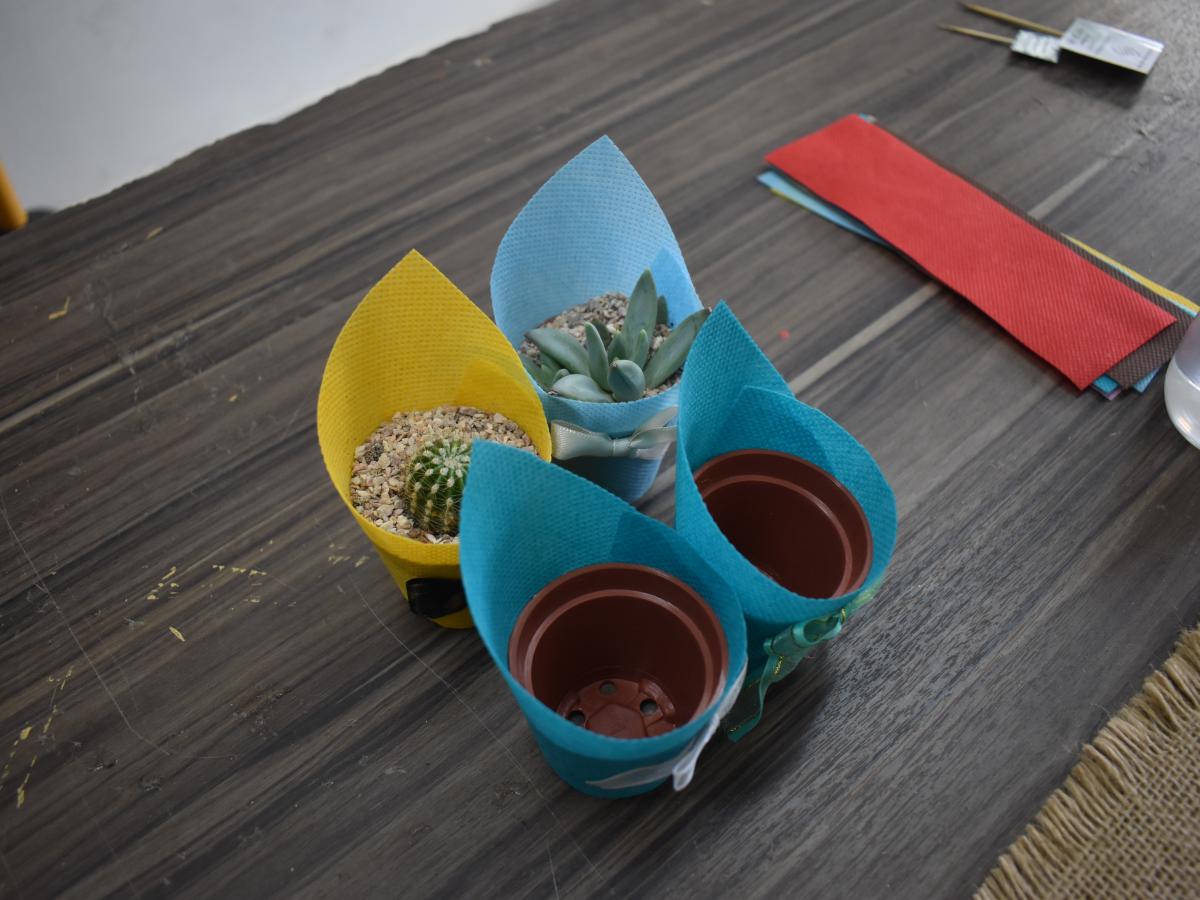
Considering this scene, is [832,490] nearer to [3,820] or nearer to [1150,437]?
[1150,437]

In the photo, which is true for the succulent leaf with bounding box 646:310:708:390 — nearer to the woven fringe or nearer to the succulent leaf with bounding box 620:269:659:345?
the succulent leaf with bounding box 620:269:659:345

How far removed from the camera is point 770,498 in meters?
0.58

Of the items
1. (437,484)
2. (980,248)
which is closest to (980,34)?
(980,248)

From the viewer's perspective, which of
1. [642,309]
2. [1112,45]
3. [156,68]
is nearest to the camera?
[642,309]

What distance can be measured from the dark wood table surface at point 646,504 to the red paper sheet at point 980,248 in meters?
0.02

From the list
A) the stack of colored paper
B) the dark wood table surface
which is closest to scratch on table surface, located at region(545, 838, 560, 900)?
the dark wood table surface

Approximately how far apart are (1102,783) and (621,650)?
0.28 m

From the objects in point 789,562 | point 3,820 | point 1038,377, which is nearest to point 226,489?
point 3,820

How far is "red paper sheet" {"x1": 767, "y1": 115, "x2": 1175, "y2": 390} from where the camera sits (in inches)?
30.5

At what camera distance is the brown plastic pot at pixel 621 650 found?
51 cm

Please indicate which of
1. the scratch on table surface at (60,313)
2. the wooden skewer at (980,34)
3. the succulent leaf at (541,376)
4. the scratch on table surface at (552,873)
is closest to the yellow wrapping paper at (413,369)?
the succulent leaf at (541,376)

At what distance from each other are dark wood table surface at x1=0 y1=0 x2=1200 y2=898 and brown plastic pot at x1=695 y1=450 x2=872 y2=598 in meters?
0.07

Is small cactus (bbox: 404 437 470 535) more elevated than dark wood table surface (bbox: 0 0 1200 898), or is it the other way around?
small cactus (bbox: 404 437 470 535)

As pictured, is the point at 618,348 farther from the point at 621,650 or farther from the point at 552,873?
the point at 552,873
